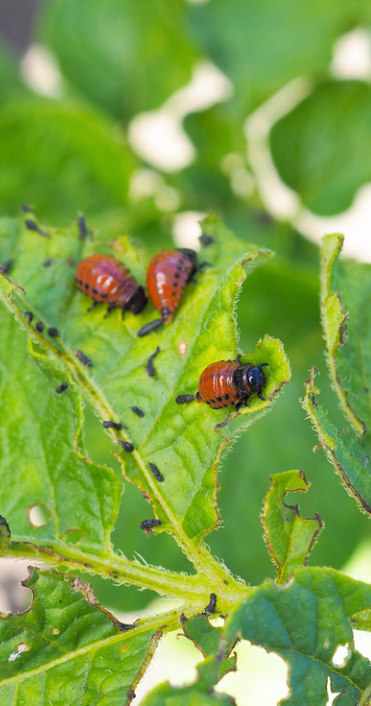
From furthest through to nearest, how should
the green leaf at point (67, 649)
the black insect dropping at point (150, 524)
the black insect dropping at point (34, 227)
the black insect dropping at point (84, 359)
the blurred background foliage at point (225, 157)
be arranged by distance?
the blurred background foliage at point (225, 157)
the black insect dropping at point (34, 227)
the black insect dropping at point (84, 359)
the black insect dropping at point (150, 524)
the green leaf at point (67, 649)

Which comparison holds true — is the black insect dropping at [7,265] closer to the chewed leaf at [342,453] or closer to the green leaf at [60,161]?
the chewed leaf at [342,453]

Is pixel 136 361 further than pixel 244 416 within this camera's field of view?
Yes

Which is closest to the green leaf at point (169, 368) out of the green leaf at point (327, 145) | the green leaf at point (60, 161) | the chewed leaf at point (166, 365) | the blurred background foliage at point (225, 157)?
the chewed leaf at point (166, 365)

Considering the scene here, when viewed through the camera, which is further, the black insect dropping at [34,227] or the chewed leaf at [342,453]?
the black insect dropping at [34,227]

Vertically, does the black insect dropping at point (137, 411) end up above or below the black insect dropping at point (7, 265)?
below

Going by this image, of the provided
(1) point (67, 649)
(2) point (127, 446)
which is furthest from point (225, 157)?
(1) point (67, 649)

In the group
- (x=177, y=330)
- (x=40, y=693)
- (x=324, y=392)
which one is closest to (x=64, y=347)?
(x=177, y=330)

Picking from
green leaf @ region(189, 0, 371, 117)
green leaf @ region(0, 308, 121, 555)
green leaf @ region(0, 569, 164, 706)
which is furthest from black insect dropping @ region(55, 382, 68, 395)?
green leaf @ region(189, 0, 371, 117)

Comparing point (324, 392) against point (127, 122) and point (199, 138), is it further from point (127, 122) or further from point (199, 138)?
point (127, 122)
